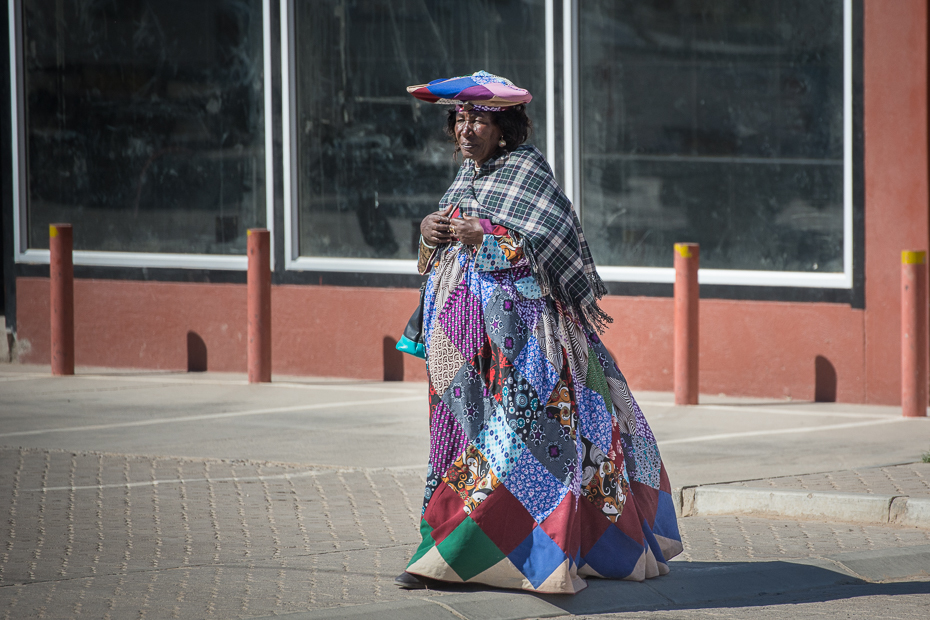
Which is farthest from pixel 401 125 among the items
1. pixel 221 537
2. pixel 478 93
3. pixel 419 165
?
pixel 478 93

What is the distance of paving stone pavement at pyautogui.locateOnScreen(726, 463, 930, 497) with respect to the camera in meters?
6.49

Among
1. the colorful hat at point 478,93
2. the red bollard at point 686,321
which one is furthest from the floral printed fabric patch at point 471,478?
the red bollard at point 686,321

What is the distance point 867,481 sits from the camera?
6715mm

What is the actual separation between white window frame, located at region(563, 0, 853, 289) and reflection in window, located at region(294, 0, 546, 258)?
37cm

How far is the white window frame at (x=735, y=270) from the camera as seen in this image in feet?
30.2

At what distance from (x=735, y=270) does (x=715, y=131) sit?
1.01m

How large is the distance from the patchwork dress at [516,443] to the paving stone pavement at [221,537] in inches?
11.9

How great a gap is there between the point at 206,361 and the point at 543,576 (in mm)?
7070

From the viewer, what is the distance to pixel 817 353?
9344mm

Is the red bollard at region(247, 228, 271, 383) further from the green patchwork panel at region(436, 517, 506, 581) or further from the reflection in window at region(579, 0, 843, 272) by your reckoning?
the green patchwork panel at region(436, 517, 506, 581)

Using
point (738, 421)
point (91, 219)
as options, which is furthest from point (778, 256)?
point (91, 219)

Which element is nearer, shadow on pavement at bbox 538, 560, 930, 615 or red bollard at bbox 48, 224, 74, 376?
shadow on pavement at bbox 538, 560, 930, 615

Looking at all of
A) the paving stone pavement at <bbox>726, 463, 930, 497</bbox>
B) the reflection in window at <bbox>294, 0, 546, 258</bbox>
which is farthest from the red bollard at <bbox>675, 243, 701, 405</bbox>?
the paving stone pavement at <bbox>726, 463, 930, 497</bbox>

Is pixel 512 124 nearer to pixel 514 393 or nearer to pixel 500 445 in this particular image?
pixel 514 393
